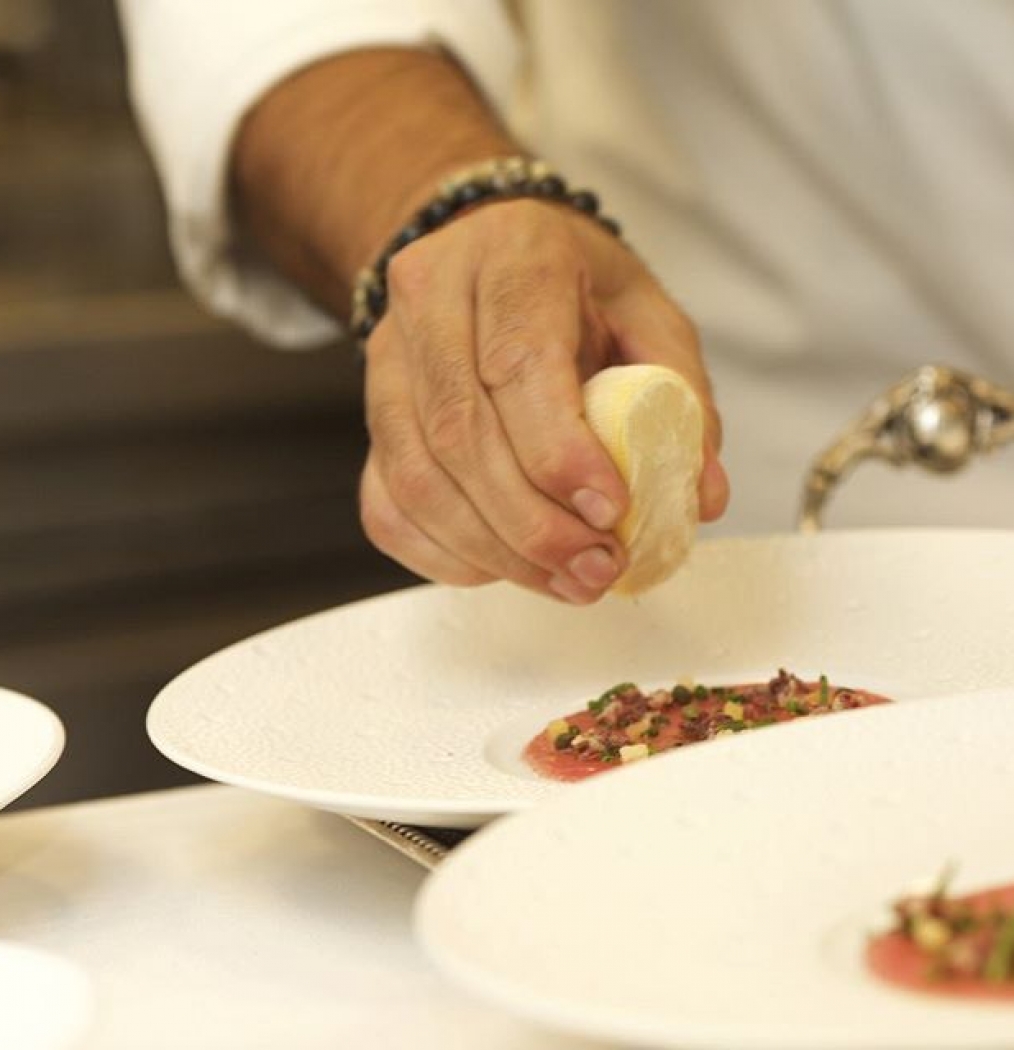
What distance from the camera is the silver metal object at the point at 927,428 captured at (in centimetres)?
114

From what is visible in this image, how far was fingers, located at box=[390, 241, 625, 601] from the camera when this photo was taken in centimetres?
92

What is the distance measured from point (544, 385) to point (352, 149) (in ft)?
1.48

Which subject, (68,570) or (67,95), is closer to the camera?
(68,570)

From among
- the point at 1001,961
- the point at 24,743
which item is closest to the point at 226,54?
the point at 24,743

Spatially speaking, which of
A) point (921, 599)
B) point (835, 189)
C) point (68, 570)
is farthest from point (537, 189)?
point (68, 570)

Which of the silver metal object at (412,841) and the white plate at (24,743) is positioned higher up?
the white plate at (24,743)

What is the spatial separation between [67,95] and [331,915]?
2.18 metres

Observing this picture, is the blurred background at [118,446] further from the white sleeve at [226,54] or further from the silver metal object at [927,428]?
the silver metal object at [927,428]

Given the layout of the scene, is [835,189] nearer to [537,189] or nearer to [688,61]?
[688,61]

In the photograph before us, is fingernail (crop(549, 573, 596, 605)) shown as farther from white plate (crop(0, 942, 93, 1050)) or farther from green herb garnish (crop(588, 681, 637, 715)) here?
white plate (crop(0, 942, 93, 1050))

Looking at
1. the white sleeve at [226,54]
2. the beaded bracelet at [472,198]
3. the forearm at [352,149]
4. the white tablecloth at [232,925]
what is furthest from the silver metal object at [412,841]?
the white sleeve at [226,54]

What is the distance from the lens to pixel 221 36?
1.38 meters

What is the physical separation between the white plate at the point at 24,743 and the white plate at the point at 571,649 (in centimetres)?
5

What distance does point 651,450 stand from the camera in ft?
3.05
